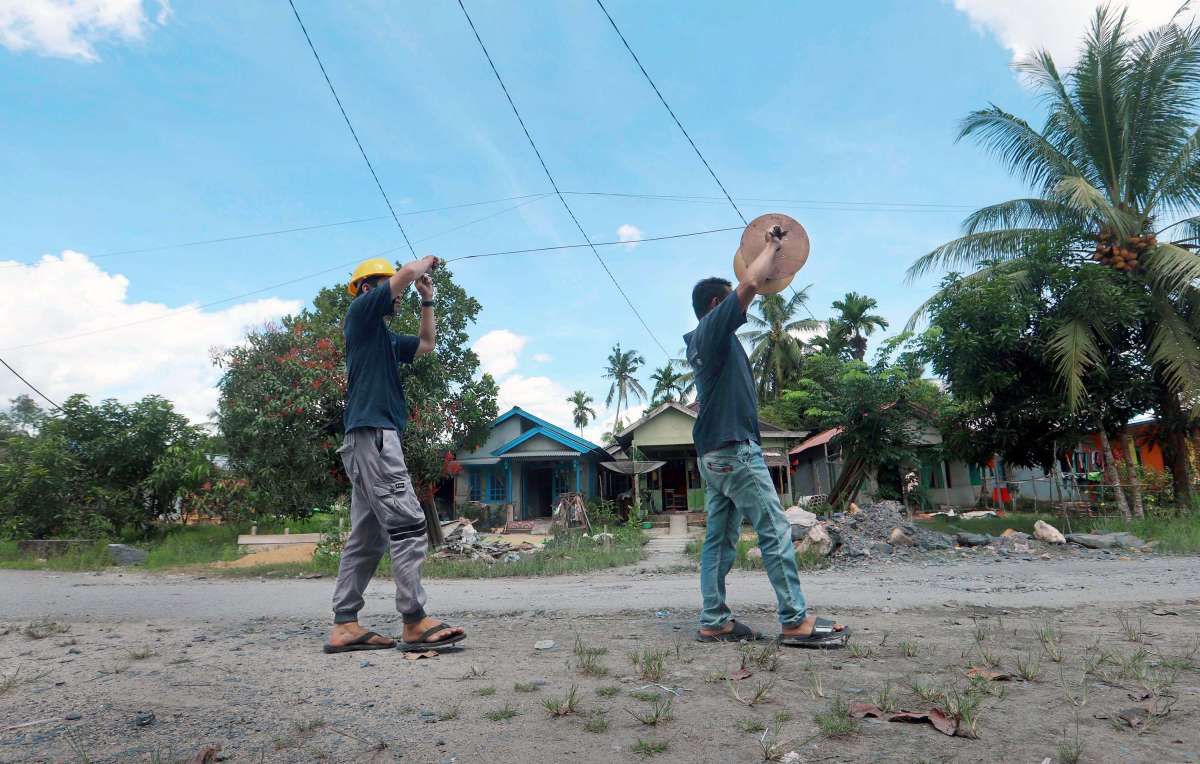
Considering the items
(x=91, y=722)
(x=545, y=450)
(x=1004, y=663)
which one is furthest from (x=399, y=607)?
(x=545, y=450)

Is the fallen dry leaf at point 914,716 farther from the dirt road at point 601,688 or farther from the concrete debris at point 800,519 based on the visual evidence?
the concrete debris at point 800,519

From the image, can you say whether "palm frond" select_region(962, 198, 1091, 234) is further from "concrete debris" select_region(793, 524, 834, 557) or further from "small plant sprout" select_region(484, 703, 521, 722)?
"small plant sprout" select_region(484, 703, 521, 722)

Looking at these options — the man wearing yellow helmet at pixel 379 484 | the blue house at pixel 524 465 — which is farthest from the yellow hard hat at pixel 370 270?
the blue house at pixel 524 465

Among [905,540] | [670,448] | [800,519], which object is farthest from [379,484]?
[670,448]

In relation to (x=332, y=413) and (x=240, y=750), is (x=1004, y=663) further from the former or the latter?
(x=332, y=413)

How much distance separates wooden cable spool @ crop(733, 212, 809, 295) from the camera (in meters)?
3.41

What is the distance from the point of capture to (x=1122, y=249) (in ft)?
42.7

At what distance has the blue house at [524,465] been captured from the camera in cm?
2309

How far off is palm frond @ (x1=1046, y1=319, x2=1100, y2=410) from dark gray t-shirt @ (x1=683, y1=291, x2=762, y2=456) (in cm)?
1062

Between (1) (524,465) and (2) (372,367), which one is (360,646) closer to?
(2) (372,367)

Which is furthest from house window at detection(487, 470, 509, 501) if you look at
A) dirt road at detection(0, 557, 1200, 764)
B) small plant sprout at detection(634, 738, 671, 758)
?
small plant sprout at detection(634, 738, 671, 758)

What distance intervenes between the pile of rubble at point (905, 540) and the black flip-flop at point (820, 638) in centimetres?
569

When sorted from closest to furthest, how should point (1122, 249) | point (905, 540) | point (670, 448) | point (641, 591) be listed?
point (641, 591) → point (905, 540) → point (1122, 249) → point (670, 448)

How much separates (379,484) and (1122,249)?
14.9 metres
